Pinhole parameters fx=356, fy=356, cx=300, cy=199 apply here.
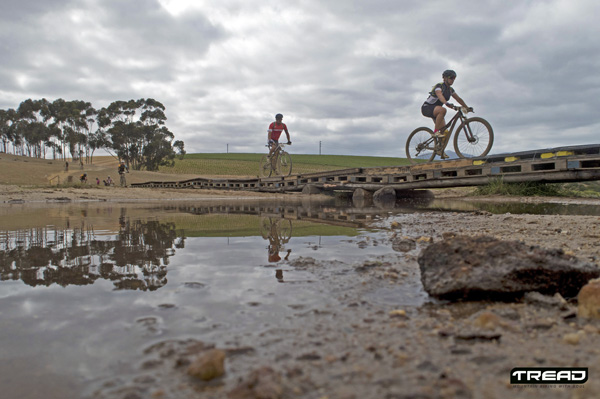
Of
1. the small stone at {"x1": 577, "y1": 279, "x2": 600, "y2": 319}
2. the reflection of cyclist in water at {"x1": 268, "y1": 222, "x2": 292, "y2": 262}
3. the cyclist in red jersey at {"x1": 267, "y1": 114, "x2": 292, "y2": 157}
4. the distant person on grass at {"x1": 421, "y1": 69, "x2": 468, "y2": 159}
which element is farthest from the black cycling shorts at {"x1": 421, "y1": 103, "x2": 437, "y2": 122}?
the small stone at {"x1": 577, "y1": 279, "x2": 600, "y2": 319}

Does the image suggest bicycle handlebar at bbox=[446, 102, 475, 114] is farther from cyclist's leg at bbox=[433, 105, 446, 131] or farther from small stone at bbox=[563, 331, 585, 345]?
small stone at bbox=[563, 331, 585, 345]

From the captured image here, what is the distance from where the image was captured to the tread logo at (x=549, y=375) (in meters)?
1.22

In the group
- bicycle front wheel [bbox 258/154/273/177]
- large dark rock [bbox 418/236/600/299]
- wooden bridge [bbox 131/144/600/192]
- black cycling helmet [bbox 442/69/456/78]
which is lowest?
large dark rock [bbox 418/236/600/299]

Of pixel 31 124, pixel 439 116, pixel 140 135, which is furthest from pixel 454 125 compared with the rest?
pixel 31 124

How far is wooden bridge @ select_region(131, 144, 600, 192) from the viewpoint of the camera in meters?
9.26

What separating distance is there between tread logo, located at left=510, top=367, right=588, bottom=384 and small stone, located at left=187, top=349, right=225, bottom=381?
1.03 m

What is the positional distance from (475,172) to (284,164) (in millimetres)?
9482

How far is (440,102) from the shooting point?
10.7 meters

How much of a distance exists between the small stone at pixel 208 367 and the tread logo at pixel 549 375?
3.38 feet

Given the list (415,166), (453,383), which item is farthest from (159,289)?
(415,166)

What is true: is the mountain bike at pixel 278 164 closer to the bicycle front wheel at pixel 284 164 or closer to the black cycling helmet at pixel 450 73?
the bicycle front wheel at pixel 284 164

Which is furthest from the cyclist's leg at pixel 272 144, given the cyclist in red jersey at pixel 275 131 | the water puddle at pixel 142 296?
the water puddle at pixel 142 296

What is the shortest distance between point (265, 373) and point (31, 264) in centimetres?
285

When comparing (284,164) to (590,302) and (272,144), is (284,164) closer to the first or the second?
(272,144)
